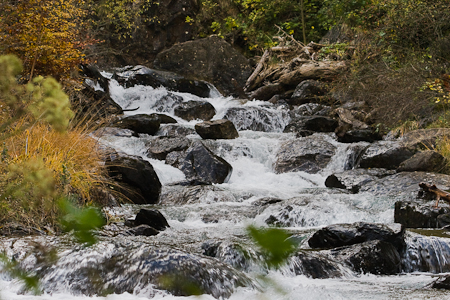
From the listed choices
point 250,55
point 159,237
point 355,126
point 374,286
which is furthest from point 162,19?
point 374,286

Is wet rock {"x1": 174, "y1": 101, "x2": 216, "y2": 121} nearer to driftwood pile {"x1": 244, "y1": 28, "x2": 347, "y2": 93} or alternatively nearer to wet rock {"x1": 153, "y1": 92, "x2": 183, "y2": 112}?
wet rock {"x1": 153, "y1": 92, "x2": 183, "y2": 112}

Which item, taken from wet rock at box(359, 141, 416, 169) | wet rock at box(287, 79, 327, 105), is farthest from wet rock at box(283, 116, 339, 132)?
wet rock at box(359, 141, 416, 169)

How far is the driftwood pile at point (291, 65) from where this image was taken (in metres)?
14.6

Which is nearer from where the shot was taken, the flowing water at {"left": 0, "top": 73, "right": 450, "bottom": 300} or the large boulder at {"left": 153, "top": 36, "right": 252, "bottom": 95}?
the flowing water at {"left": 0, "top": 73, "right": 450, "bottom": 300}

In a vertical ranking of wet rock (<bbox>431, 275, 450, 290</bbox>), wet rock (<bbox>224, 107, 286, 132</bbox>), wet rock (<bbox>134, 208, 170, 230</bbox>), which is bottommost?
wet rock (<bbox>224, 107, 286, 132</bbox>)

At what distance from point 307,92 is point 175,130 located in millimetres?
4953

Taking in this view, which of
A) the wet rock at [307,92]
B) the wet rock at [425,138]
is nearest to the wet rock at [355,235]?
the wet rock at [425,138]

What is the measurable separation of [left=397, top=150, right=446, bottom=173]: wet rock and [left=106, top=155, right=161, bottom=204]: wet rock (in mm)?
4453

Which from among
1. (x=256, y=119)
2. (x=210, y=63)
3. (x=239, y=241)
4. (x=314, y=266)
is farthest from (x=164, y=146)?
(x=210, y=63)

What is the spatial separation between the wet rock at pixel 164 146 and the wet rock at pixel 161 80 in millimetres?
5399

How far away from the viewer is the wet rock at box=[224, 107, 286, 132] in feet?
43.1

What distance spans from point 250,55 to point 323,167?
1110cm

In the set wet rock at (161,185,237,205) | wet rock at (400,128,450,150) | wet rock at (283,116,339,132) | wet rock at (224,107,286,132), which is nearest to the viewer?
wet rock at (161,185,237,205)

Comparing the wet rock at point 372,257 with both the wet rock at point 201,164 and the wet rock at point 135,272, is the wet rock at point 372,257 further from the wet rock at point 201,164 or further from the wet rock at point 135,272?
the wet rock at point 201,164
